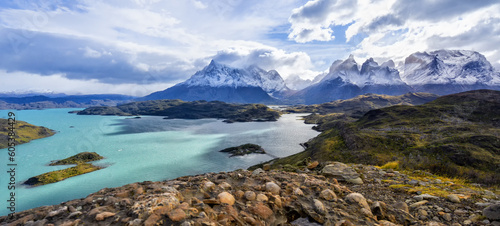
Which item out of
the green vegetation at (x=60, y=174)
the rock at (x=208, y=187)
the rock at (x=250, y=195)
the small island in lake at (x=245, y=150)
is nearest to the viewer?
the rock at (x=250, y=195)

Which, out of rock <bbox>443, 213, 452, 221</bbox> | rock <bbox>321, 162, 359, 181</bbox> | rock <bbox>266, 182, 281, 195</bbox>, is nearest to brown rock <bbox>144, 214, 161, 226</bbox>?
rock <bbox>266, 182, 281, 195</bbox>

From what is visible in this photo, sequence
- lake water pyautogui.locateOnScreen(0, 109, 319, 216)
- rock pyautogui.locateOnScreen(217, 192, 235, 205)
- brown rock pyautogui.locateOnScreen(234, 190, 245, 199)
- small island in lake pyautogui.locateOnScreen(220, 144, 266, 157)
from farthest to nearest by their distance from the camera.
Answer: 1. small island in lake pyautogui.locateOnScreen(220, 144, 266, 157)
2. lake water pyautogui.locateOnScreen(0, 109, 319, 216)
3. brown rock pyautogui.locateOnScreen(234, 190, 245, 199)
4. rock pyautogui.locateOnScreen(217, 192, 235, 205)

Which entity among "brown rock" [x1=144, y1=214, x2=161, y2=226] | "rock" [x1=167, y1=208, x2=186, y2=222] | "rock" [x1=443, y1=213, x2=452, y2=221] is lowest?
"rock" [x1=443, y1=213, x2=452, y2=221]

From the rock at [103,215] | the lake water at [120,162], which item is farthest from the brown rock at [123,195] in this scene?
the lake water at [120,162]

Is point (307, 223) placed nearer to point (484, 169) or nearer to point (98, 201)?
point (98, 201)

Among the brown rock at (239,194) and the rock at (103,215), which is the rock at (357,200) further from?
the rock at (103,215)

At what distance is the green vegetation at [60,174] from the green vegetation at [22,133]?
103698 millimetres

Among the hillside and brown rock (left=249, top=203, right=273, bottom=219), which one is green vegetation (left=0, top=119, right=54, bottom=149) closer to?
the hillside

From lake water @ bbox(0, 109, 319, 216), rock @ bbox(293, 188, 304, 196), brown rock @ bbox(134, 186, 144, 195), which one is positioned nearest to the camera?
rock @ bbox(293, 188, 304, 196)

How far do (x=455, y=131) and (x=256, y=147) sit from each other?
298 feet

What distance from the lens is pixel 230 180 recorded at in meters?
13.3

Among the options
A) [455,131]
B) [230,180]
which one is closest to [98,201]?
[230,180]

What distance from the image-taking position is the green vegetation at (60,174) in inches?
3155

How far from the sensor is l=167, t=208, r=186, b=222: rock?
7586mm
